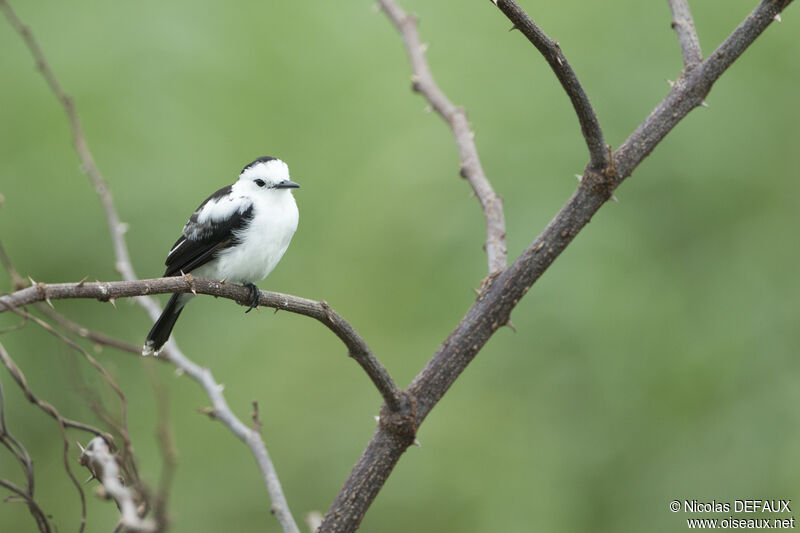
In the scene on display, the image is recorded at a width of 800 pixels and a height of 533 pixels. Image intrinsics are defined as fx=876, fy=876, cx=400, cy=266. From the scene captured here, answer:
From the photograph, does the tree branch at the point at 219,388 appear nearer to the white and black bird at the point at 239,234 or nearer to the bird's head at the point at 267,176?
the white and black bird at the point at 239,234

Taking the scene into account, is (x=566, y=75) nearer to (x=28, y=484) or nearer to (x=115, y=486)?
(x=115, y=486)

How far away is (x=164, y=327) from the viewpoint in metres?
3.99

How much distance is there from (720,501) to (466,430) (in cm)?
141

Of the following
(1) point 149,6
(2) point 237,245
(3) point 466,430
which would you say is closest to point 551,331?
(3) point 466,430

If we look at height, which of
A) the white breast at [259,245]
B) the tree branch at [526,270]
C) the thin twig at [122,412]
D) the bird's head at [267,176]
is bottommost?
the thin twig at [122,412]

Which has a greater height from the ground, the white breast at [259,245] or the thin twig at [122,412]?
the white breast at [259,245]

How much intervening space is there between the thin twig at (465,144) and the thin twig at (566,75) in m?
0.52

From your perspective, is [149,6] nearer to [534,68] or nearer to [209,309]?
[209,309]

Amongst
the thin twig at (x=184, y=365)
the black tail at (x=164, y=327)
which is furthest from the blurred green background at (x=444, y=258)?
the thin twig at (x=184, y=365)

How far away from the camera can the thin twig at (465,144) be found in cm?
324

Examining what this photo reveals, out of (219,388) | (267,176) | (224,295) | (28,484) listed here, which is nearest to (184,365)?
(219,388)

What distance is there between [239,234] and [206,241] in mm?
169

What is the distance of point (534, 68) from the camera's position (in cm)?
602

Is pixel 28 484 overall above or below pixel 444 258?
below
